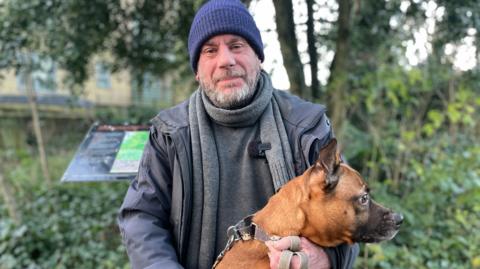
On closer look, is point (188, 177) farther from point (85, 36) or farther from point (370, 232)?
point (85, 36)

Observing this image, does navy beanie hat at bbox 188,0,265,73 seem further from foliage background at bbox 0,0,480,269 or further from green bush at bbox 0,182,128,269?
green bush at bbox 0,182,128,269

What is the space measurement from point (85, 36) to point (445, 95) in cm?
606

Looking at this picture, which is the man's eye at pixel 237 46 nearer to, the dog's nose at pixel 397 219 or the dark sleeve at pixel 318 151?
the dark sleeve at pixel 318 151

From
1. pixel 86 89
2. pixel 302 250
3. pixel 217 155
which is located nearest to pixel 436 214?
pixel 302 250

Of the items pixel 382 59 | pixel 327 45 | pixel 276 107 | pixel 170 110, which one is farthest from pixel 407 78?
pixel 170 110

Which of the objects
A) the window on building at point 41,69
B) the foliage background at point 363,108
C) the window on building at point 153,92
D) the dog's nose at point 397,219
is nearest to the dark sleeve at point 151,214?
the dog's nose at point 397,219

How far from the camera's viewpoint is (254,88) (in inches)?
109

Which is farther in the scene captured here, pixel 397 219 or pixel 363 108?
pixel 363 108

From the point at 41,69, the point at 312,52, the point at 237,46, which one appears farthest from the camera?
the point at 41,69

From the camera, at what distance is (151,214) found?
2.59m

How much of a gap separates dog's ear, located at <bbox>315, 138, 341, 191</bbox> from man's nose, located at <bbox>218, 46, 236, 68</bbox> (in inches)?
33.3

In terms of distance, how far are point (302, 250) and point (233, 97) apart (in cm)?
102

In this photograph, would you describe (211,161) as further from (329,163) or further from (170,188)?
(329,163)

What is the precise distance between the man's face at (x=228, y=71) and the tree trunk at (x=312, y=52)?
3392 mm
